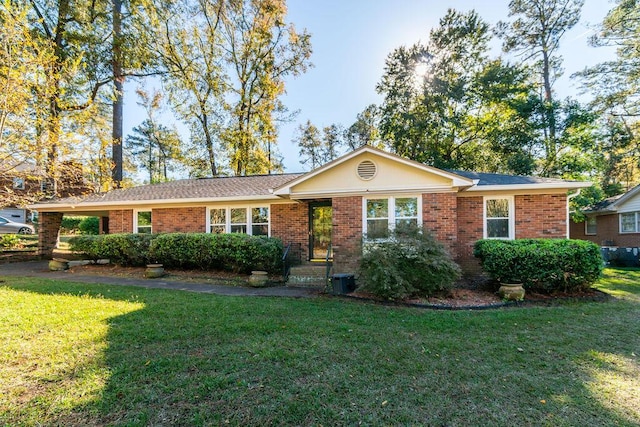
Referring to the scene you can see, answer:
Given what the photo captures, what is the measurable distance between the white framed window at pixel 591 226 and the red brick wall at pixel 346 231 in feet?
60.0

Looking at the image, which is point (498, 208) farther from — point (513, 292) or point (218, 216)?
point (218, 216)

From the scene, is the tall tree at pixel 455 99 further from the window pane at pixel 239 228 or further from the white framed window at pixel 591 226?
the window pane at pixel 239 228

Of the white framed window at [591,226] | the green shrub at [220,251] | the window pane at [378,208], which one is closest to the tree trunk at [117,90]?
the green shrub at [220,251]

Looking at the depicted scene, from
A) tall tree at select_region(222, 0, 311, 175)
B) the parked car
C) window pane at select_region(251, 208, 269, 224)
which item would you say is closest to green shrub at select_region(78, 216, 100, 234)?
the parked car

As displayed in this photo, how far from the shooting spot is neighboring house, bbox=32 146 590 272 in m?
8.89

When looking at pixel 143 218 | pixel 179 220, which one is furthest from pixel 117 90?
pixel 179 220

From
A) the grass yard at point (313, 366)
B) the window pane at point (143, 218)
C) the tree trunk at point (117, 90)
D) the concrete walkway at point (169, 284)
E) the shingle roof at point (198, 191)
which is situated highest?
the tree trunk at point (117, 90)

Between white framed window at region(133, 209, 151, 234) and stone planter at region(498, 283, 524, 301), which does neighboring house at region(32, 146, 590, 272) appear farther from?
stone planter at region(498, 283, 524, 301)

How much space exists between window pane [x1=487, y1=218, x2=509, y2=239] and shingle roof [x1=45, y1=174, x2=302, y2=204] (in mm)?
7802

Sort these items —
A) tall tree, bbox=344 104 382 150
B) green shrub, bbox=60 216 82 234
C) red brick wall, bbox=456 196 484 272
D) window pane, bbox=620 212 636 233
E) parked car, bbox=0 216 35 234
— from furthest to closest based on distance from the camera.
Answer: tall tree, bbox=344 104 382 150 < green shrub, bbox=60 216 82 234 < parked car, bbox=0 216 35 234 < window pane, bbox=620 212 636 233 < red brick wall, bbox=456 196 484 272

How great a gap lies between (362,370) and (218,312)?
3487 millimetres

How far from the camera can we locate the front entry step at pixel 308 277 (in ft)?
30.1

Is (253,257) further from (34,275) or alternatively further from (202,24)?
(202,24)

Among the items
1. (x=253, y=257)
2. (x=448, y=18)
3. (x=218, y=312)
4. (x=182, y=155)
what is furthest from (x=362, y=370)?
(x=182, y=155)
